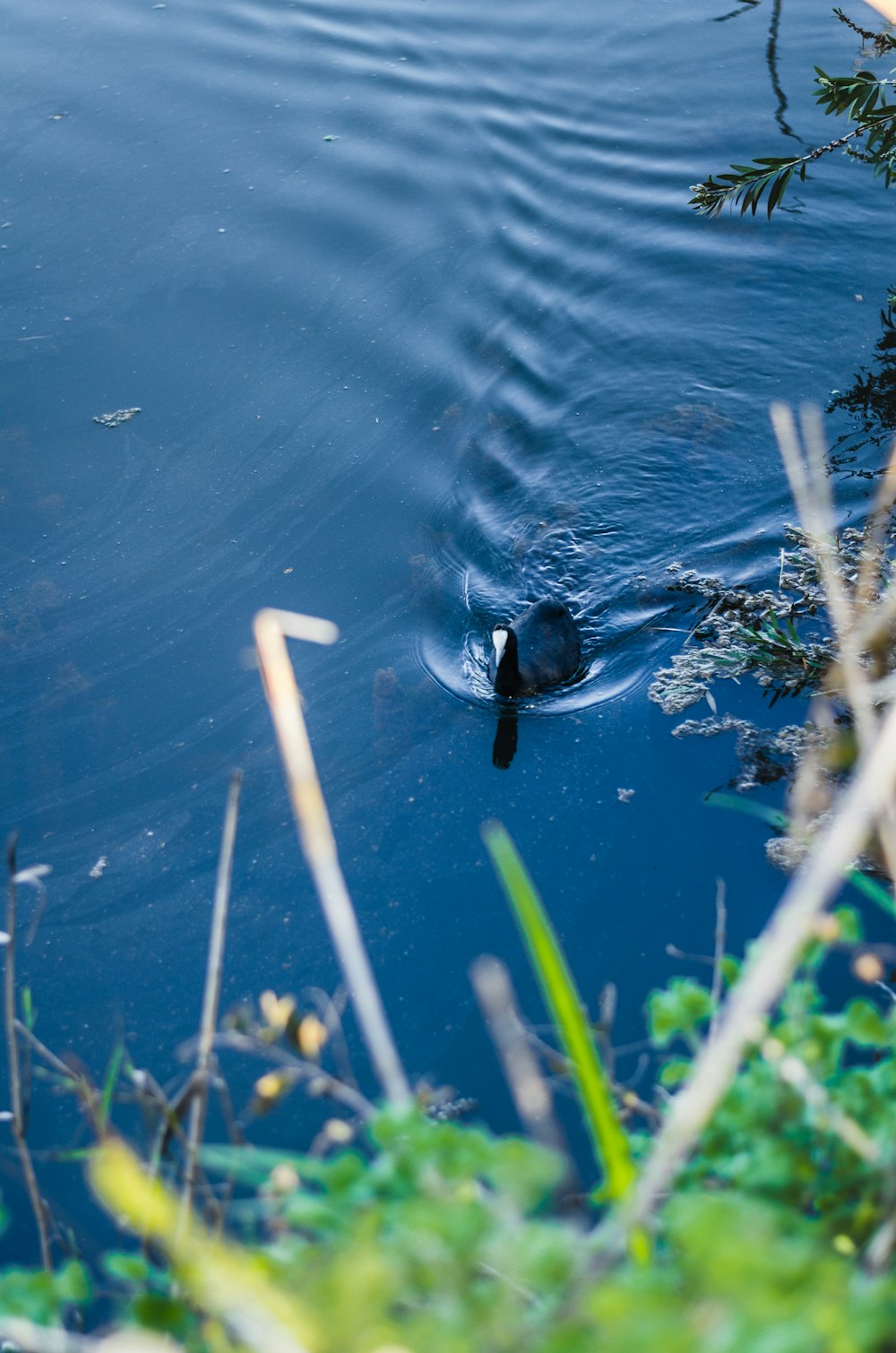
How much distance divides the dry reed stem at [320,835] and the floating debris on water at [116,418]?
1.56 m

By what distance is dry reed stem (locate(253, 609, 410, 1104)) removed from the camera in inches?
52.1

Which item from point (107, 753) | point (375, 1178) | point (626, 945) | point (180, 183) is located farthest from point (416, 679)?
point (180, 183)

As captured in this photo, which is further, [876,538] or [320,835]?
[876,538]

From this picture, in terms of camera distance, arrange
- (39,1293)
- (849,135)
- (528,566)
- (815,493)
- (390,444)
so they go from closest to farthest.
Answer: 1. (39,1293)
2. (849,135)
3. (815,493)
4. (528,566)
5. (390,444)

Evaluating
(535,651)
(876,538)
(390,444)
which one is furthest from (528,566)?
(876,538)

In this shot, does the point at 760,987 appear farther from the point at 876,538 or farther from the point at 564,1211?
the point at 876,538

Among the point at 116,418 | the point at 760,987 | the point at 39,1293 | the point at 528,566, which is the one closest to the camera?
the point at 760,987

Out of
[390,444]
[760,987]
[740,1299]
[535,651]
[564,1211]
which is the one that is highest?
[760,987]

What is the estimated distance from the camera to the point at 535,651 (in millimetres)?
4148

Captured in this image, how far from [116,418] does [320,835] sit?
416cm

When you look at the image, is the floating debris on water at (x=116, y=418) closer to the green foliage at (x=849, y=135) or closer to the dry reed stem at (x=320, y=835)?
the dry reed stem at (x=320, y=835)

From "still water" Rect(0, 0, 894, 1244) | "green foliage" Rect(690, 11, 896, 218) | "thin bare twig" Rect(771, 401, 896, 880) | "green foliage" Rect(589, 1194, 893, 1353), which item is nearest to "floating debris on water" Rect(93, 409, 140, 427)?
"still water" Rect(0, 0, 894, 1244)

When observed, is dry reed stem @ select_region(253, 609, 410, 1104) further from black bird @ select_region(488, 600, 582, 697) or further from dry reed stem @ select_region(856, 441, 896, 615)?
dry reed stem @ select_region(856, 441, 896, 615)

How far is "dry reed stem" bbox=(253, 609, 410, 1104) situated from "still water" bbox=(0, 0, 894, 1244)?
0.19 ft
